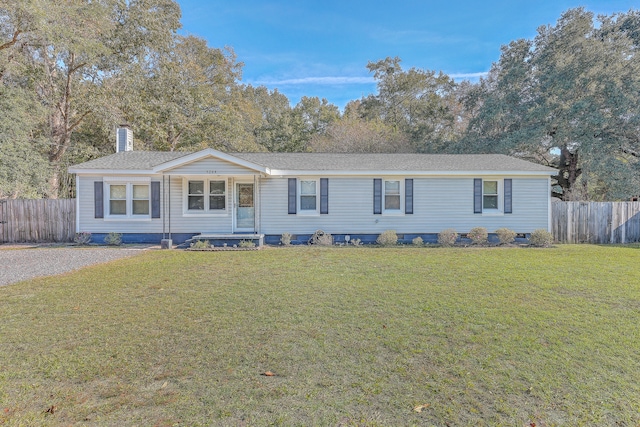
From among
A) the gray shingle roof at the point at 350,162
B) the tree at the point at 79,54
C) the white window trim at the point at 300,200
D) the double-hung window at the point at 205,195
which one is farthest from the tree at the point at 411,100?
the double-hung window at the point at 205,195

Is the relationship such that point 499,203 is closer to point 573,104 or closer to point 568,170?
point 573,104

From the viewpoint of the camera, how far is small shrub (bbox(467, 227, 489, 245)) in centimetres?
1252

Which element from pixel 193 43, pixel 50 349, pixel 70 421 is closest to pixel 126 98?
pixel 193 43

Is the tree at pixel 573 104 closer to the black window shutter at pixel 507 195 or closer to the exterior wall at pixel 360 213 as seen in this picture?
the exterior wall at pixel 360 213

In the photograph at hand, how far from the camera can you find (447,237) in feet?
41.2

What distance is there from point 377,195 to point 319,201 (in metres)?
2.26

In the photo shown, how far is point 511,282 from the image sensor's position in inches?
262

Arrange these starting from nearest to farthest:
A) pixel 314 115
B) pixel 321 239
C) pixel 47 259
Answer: pixel 47 259 < pixel 321 239 < pixel 314 115

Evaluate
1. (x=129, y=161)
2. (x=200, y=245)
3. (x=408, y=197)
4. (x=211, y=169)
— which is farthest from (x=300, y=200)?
(x=129, y=161)

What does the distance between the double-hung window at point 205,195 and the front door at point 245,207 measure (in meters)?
0.54

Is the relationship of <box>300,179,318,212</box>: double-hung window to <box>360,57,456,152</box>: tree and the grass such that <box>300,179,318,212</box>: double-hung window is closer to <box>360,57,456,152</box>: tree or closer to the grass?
the grass

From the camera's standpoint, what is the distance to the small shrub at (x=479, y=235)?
1252cm

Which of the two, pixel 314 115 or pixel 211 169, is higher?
pixel 314 115

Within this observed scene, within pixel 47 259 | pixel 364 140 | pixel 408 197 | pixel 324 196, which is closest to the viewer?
pixel 47 259
